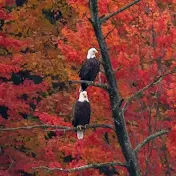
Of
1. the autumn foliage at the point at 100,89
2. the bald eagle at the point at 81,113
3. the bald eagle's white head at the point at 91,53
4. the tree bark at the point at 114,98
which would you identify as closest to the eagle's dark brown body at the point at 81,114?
the bald eagle at the point at 81,113

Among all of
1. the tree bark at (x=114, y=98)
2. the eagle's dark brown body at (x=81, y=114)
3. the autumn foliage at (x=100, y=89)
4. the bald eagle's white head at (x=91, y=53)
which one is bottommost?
the tree bark at (x=114, y=98)

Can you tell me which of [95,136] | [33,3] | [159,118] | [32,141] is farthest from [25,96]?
[159,118]

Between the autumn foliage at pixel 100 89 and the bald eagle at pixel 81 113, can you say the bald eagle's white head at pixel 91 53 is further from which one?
the autumn foliage at pixel 100 89

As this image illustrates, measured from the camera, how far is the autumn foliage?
1152 cm

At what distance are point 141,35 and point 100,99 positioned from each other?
6.67ft

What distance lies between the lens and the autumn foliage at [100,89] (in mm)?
11516

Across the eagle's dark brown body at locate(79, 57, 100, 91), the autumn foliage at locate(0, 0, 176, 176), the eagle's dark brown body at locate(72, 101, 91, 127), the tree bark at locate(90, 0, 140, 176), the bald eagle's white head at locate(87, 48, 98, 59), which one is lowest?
the tree bark at locate(90, 0, 140, 176)

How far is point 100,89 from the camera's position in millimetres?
11477

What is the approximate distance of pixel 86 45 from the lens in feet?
38.9

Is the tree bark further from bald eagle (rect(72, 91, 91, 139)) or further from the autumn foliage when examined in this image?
the autumn foliage

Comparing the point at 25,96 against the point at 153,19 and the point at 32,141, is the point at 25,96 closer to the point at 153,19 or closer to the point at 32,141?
the point at 32,141

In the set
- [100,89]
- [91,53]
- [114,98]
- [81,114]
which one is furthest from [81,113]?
[100,89]

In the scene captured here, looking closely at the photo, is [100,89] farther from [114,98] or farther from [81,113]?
[114,98]

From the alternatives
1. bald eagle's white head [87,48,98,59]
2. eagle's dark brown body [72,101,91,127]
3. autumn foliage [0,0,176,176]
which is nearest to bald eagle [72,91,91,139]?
eagle's dark brown body [72,101,91,127]
